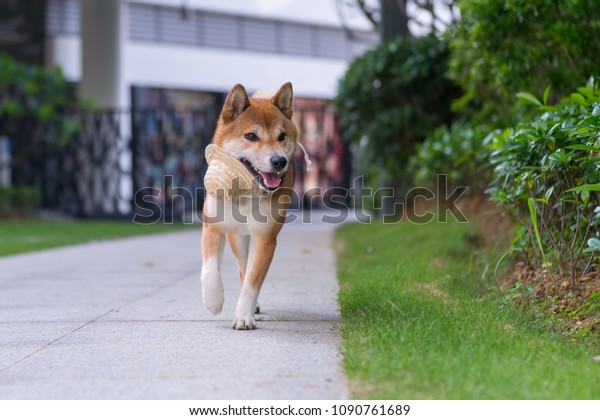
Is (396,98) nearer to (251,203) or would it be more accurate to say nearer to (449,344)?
(251,203)

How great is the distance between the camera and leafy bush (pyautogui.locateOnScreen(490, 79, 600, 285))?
4902 millimetres

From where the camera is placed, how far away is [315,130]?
18.1m

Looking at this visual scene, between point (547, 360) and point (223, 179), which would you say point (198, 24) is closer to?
point (223, 179)

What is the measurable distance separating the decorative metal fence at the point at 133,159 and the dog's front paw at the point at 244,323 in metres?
11.6

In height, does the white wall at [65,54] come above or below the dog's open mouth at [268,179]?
above

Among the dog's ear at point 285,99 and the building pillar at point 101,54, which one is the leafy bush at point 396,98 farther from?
the building pillar at point 101,54

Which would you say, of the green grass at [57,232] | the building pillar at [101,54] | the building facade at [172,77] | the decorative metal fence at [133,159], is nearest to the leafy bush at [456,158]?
the building facade at [172,77]

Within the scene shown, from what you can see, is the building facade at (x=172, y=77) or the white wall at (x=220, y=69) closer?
the building facade at (x=172, y=77)

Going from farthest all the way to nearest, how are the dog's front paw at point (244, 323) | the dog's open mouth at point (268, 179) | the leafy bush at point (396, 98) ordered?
the leafy bush at point (396, 98), the dog's open mouth at point (268, 179), the dog's front paw at point (244, 323)

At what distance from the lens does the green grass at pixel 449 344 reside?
10.6 feet

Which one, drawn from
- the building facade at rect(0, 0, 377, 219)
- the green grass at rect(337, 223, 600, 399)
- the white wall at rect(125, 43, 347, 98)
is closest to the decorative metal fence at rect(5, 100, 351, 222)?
the building facade at rect(0, 0, 377, 219)

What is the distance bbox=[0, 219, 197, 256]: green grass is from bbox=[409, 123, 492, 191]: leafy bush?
196 inches
